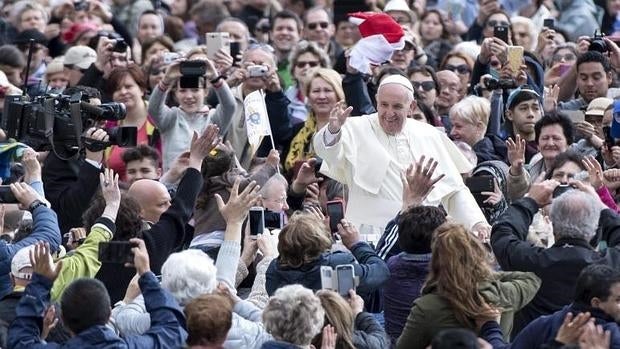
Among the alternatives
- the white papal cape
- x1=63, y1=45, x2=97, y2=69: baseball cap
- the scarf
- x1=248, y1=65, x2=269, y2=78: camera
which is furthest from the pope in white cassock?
x1=63, y1=45, x2=97, y2=69: baseball cap

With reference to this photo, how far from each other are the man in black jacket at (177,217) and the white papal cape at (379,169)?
1.36 metres

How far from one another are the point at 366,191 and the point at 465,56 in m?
4.35

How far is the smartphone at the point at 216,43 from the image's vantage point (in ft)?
51.8

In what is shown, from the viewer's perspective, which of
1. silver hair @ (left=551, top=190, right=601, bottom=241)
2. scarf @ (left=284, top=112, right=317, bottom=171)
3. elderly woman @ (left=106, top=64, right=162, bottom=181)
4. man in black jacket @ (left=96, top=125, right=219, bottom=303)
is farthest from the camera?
elderly woman @ (left=106, top=64, right=162, bottom=181)

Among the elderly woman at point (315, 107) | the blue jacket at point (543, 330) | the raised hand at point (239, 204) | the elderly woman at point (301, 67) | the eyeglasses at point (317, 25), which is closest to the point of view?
the blue jacket at point (543, 330)

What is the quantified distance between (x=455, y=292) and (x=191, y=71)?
17.0 ft

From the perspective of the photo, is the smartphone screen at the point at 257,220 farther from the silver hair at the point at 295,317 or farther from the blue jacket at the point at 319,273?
the silver hair at the point at 295,317

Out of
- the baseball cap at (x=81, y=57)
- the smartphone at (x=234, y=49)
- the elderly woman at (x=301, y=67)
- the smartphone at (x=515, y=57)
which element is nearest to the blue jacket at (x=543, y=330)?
the smartphone at (x=515, y=57)

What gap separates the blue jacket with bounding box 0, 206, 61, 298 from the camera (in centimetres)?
1098

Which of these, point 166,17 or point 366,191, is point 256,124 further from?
point 166,17

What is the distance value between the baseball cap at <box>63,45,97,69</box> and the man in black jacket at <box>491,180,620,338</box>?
7.19 m

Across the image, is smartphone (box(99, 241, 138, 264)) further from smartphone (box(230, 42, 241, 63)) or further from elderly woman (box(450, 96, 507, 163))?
smartphone (box(230, 42, 241, 63))

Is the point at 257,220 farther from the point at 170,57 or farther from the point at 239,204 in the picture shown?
the point at 170,57

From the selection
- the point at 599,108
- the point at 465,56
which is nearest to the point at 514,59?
the point at 599,108
